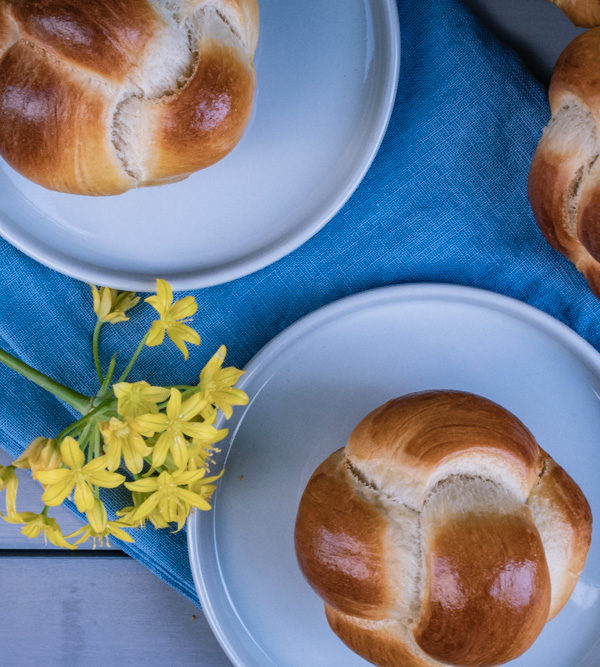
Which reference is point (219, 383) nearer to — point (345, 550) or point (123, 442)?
point (123, 442)

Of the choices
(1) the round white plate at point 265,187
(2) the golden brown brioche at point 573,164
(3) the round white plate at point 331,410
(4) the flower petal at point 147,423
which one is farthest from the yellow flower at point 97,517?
(2) the golden brown brioche at point 573,164

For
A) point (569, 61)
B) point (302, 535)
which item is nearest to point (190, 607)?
point (302, 535)

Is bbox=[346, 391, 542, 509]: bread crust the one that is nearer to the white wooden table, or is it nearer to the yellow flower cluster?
the yellow flower cluster

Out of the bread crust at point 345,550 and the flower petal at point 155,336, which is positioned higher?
the flower petal at point 155,336

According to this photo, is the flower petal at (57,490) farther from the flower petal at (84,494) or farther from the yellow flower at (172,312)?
the yellow flower at (172,312)

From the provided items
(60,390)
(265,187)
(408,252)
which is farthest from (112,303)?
(408,252)

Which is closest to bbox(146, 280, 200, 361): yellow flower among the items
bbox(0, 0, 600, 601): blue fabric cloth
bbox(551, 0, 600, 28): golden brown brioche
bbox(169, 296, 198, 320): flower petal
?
bbox(169, 296, 198, 320): flower petal
